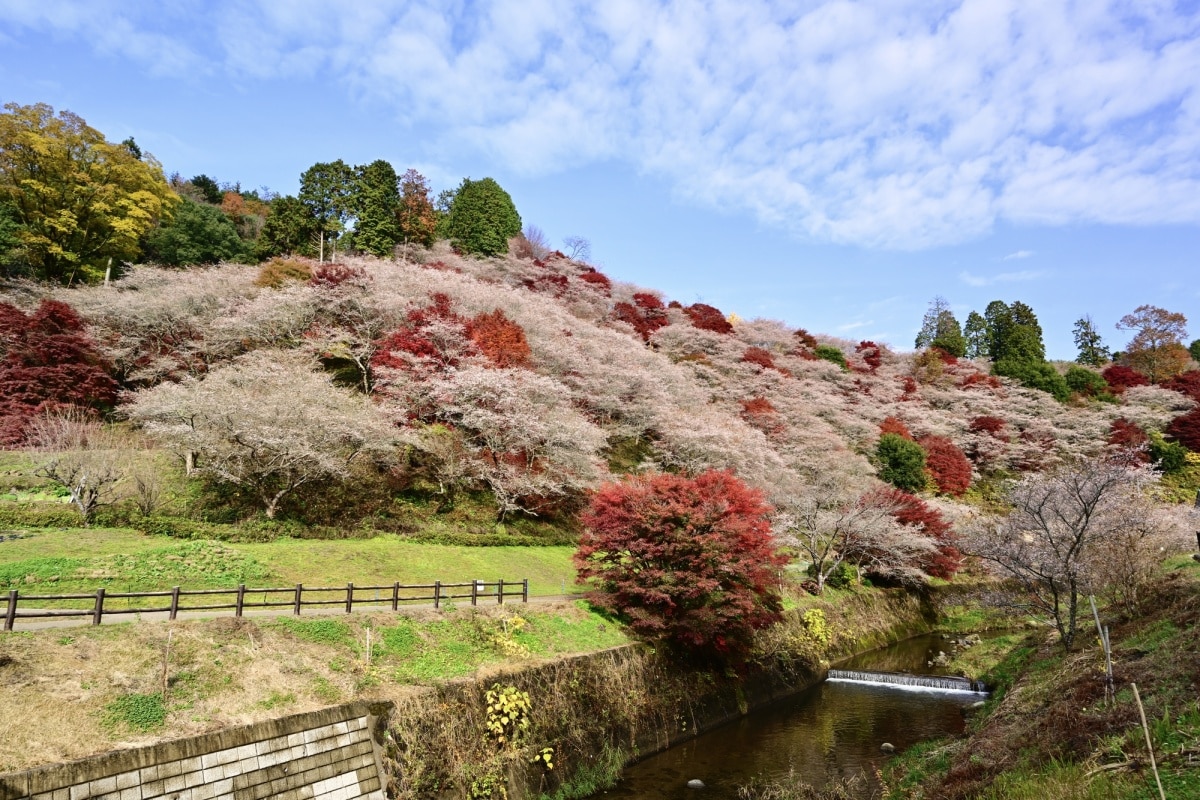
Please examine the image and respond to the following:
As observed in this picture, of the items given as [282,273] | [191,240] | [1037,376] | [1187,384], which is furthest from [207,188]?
[1187,384]

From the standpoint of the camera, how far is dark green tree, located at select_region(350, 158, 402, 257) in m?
48.6

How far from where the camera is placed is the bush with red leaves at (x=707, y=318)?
2380 inches

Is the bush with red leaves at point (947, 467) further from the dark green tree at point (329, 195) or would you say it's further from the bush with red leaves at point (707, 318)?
the dark green tree at point (329, 195)

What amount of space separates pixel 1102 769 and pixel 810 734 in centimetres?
1168

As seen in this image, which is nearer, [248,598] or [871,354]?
[248,598]

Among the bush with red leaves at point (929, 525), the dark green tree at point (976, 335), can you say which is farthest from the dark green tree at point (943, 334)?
the bush with red leaves at point (929, 525)

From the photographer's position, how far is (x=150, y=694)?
10336mm

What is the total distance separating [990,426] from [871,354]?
57.2 feet

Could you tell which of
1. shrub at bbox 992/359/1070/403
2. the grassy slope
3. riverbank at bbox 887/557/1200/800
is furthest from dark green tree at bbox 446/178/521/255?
shrub at bbox 992/359/1070/403

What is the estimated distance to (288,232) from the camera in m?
48.4

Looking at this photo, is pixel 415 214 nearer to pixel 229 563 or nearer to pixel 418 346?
pixel 418 346

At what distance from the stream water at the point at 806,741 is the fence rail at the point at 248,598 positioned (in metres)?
6.37

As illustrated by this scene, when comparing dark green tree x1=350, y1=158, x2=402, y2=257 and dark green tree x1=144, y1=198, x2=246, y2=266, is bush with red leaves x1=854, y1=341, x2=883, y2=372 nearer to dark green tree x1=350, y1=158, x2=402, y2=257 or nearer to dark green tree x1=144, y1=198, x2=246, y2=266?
dark green tree x1=350, y1=158, x2=402, y2=257

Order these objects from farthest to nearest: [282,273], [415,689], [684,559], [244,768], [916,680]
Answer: [282,273] → [916,680] → [684,559] → [415,689] → [244,768]
